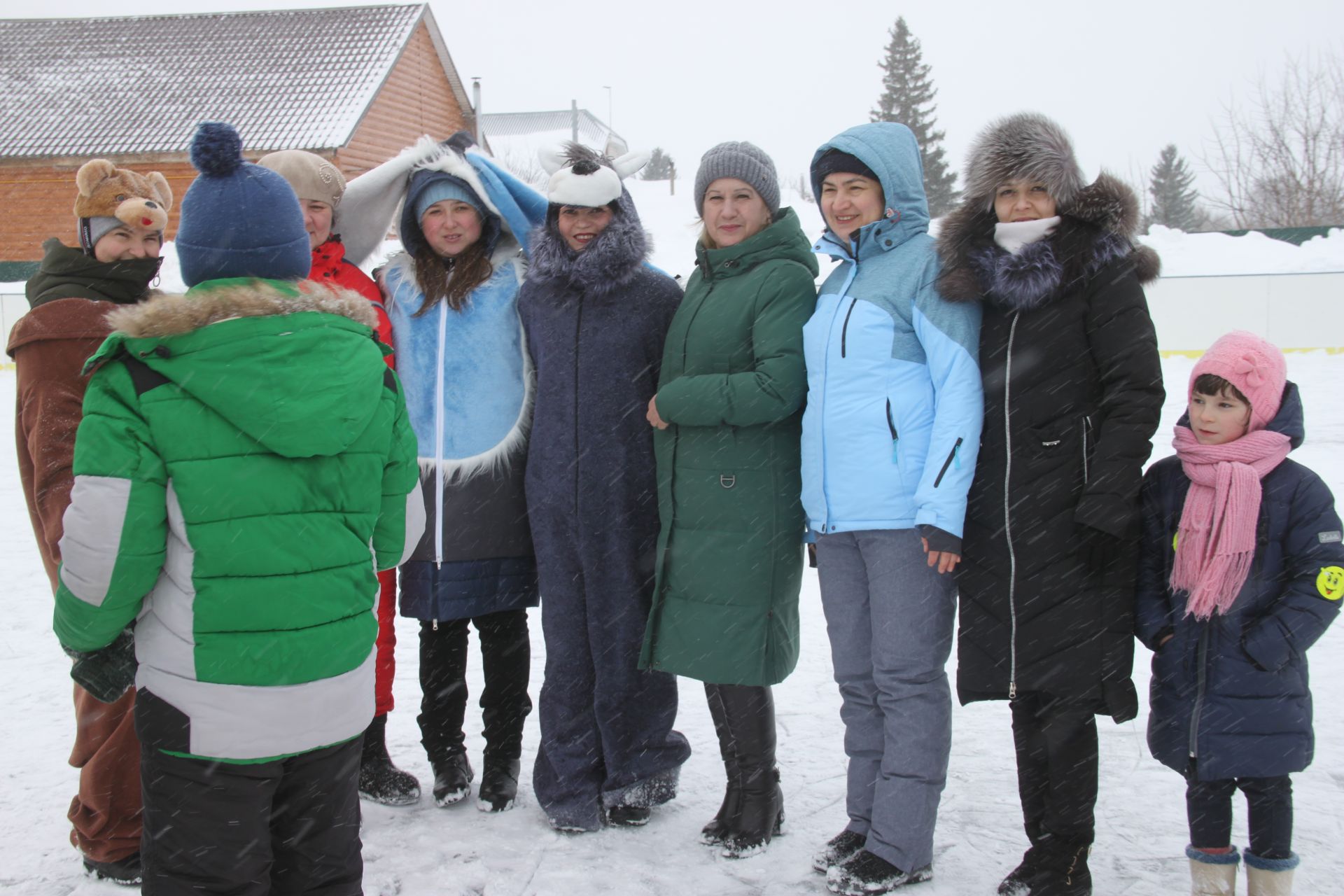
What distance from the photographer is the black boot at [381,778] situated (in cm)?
319

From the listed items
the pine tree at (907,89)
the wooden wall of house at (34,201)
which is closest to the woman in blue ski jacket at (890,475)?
the wooden wall of house at (34,201)

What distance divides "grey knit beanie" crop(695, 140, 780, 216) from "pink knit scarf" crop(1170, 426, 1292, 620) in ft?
4.35

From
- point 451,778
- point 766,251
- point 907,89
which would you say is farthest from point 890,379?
point 907,89

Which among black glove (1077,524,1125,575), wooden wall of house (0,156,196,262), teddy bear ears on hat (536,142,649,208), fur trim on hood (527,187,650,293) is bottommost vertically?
black glove (1077,524,1125,575)

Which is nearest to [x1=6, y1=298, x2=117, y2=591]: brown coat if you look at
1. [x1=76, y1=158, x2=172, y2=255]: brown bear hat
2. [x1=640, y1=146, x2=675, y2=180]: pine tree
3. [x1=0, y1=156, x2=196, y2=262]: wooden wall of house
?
[x1=76, y1=158, x2=172, y2=255]: brown bear hat

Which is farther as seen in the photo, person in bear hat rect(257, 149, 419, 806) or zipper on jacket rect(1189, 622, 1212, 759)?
person in bear hat rect(257, 149, 419, 806)

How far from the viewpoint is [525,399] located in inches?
126

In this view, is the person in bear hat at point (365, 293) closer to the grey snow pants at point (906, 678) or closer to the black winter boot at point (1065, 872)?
the grey snow pants at point (906, 678)

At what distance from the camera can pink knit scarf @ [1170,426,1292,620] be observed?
234 cm

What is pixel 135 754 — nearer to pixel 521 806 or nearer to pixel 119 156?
pixel 521 806

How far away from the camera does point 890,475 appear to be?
8.54ft

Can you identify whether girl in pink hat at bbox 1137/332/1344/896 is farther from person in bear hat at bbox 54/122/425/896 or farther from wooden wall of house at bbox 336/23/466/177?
wooden wall of house at bbox 336/23/466/177

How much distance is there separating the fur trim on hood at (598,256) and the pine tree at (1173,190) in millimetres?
50427

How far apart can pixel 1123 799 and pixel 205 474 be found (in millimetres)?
2710
